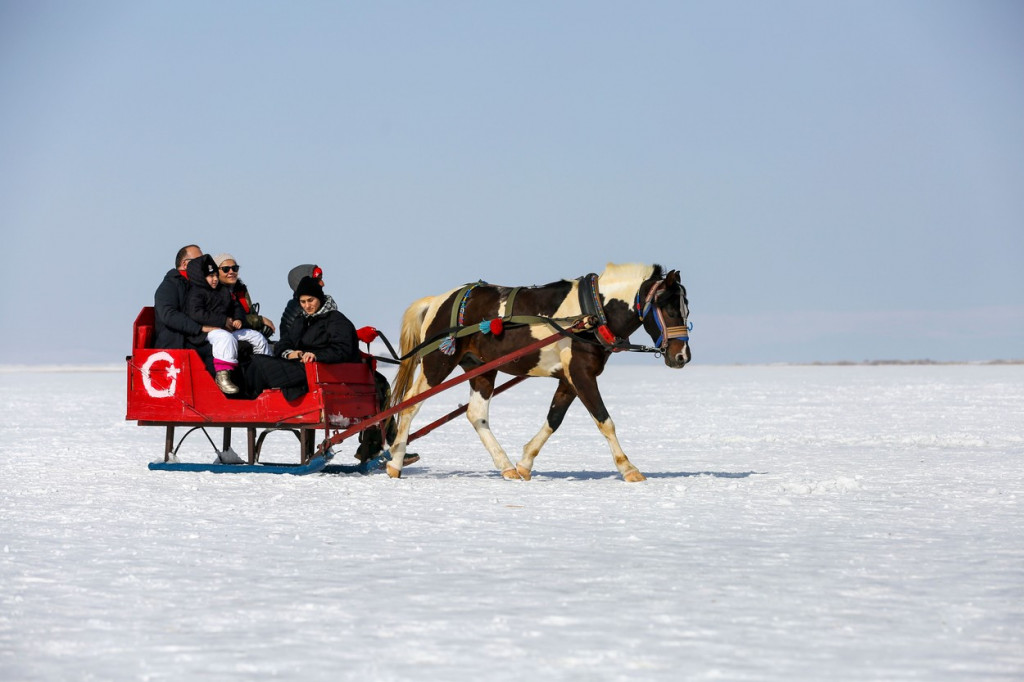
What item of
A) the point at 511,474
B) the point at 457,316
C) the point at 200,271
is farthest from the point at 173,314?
the point at 511,474

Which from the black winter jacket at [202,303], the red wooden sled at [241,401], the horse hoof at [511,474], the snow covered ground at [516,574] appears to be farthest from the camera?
the horse hoof at [511,474]

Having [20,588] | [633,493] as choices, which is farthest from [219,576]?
[633,493]

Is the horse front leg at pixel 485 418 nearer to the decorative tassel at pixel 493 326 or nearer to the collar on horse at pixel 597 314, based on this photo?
the decorative tassel at pixel 493 326

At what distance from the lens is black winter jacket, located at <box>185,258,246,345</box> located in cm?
1024

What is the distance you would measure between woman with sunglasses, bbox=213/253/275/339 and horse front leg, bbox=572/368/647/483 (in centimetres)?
280

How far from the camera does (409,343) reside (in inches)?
441

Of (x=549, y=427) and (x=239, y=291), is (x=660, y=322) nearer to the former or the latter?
(x=549, y=427)

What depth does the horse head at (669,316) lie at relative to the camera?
9.91m

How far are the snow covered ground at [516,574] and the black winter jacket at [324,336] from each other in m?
1.01

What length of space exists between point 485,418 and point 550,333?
93 centimetres

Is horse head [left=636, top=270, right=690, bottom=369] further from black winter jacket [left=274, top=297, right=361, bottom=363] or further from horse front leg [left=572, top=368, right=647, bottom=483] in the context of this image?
black winter jacket [left=274, top=297, right=361, bottom=363]

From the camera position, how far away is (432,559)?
6141 millimetres

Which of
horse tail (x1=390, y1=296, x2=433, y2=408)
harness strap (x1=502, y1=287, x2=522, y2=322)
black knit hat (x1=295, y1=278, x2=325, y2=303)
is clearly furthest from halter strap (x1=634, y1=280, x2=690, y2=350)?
black knit hat (x1=295, y1=278, x2=325, y2=303)

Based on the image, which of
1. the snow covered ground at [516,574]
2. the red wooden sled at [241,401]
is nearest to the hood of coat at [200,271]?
the red wooden sled at [241,401]
